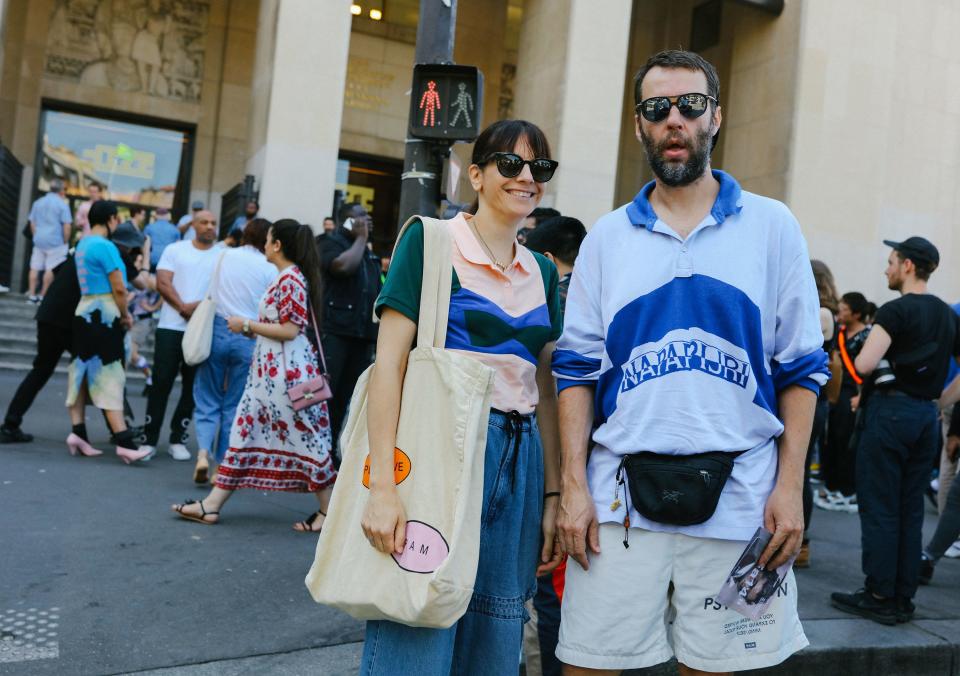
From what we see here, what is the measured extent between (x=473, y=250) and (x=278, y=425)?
362 centimetres

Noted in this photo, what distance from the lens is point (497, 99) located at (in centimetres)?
1906

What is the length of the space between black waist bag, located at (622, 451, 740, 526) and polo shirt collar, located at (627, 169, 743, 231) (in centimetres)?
69

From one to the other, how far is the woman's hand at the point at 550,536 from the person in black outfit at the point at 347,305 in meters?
4.97

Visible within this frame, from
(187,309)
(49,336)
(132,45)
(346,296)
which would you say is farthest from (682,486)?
(132,45)

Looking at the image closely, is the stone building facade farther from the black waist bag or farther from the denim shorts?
the black waist bag

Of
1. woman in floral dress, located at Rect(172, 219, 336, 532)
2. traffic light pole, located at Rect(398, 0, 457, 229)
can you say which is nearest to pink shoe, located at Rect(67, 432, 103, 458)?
woman in floral dress, located at Rect(172, 219, 336, 532)

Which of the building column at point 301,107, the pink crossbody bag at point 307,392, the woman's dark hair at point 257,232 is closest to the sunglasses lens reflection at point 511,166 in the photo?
the pink crossbody bag at point 307,392

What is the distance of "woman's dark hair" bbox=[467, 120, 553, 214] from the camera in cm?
278

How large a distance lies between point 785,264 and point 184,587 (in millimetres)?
3390

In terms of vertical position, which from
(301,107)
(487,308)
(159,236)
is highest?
(301,107)

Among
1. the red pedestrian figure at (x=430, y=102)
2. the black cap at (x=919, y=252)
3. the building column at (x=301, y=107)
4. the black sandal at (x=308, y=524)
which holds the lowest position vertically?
the black sandal at (x=308, y=524)

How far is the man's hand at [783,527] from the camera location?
249 cm

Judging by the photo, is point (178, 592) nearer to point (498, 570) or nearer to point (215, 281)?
point (498, 570)

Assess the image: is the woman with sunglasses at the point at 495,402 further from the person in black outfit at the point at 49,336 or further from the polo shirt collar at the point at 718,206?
the person in black outfit at the point at 49,336
